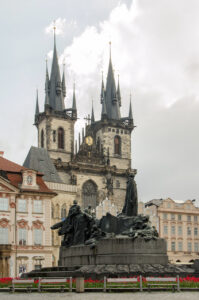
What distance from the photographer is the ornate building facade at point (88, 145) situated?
7706cm

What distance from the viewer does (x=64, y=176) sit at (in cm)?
7600

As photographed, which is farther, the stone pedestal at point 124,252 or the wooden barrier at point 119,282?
the stone pedestal at point 124,252

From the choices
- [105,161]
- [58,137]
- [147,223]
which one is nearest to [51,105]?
[58,137]

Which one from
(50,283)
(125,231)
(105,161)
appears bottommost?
(50,283)

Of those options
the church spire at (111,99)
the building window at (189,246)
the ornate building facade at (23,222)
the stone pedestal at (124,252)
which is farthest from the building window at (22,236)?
the church spire at (111,99)

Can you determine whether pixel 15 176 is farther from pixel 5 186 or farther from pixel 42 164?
pixel 42 164

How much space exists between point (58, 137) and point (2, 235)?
127 ft

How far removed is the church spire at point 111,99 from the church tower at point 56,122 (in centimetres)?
709

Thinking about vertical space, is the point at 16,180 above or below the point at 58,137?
below

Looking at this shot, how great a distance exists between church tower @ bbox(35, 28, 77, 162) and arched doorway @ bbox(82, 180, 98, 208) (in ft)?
15.8

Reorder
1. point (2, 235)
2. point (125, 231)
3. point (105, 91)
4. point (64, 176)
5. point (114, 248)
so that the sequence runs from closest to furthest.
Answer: point (114, 248) → point (125, 231) → point (2, 235) → point (64, 176) → point (105, 91)

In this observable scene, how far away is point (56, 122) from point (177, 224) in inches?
910

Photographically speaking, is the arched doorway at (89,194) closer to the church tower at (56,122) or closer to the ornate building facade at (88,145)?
the ornate building facade at (88,145)

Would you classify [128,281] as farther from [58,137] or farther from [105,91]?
[105,91]
